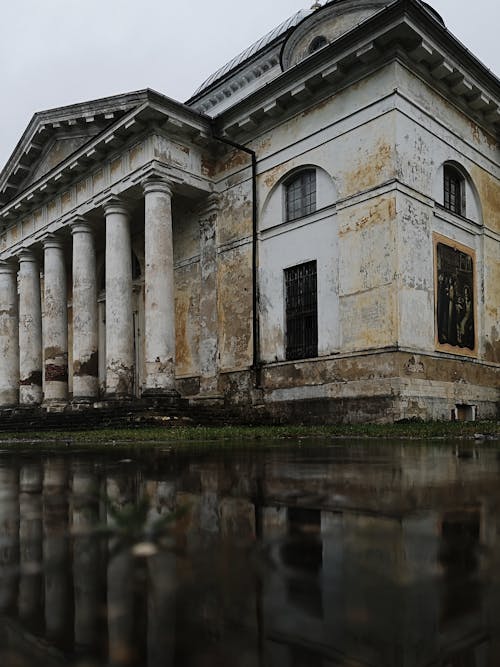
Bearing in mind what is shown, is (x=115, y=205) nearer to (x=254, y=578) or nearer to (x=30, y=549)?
(x=30, y=549)

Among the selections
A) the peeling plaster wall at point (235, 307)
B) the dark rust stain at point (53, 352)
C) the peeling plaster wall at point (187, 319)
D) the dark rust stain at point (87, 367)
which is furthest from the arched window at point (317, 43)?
the dark rust stain at point (53, 352)

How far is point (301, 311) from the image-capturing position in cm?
1609

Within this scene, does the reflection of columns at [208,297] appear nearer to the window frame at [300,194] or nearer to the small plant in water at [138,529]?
the window frame at [300,194]

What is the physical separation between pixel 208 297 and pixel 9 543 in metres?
16.6

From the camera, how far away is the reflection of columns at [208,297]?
18.1m

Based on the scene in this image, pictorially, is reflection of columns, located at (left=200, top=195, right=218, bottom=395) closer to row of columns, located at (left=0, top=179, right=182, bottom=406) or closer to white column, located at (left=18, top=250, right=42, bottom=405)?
row of columns, located at (left=0, top=179, right=182, bottom=406)

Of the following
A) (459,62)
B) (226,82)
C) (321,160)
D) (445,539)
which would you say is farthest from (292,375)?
(226,82)

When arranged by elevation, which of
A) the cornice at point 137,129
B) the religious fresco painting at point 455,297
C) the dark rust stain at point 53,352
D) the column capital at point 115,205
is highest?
the cornice at point 137,129

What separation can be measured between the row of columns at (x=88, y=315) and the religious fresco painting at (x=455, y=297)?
305 inches

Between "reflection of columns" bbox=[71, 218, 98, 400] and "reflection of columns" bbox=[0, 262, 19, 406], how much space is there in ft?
20.3

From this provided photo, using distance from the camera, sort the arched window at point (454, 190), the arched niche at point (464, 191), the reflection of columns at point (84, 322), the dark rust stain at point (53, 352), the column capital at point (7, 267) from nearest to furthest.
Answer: the arched niche at point (464, 191), the arched window at point (454, 190), the reflection of columns at point (84, 322), the dark rust stain at point (53, 352), the column capital at point (7, 267)

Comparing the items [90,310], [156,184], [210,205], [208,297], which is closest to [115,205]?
[156,184]

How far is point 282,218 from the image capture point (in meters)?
16.8

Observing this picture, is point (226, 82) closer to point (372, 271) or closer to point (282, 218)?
point (282, 218)
